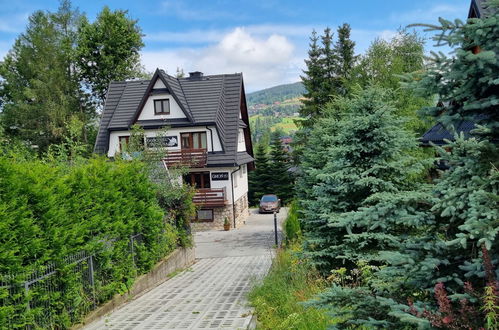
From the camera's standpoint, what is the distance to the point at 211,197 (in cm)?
2997

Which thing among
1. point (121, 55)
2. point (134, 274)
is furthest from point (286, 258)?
point (121, 55)

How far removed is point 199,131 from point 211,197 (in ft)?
15.9

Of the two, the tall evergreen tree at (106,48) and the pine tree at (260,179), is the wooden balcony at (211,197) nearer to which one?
the pine tree at (260,179)

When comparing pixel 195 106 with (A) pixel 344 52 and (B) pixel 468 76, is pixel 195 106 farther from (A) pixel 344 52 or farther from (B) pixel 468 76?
(B) pixel 468 76

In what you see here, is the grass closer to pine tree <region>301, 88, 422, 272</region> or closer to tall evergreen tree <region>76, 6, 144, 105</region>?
pine tree <region>301, 88, 422, 272</region>

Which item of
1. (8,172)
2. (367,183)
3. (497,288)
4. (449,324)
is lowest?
(449,324)

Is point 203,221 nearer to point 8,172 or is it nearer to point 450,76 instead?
point 8,172

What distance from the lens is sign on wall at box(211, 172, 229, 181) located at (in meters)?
30.6

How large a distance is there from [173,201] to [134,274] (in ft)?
15.8

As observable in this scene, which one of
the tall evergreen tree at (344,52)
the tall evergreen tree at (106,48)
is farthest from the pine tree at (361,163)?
the tall evergreen tree at (106,48)

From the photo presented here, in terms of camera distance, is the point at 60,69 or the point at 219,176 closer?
the point at 219,176

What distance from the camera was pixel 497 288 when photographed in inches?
121

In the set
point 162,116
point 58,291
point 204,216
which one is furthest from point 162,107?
point 58,291

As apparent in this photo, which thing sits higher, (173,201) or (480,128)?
(480,128)
